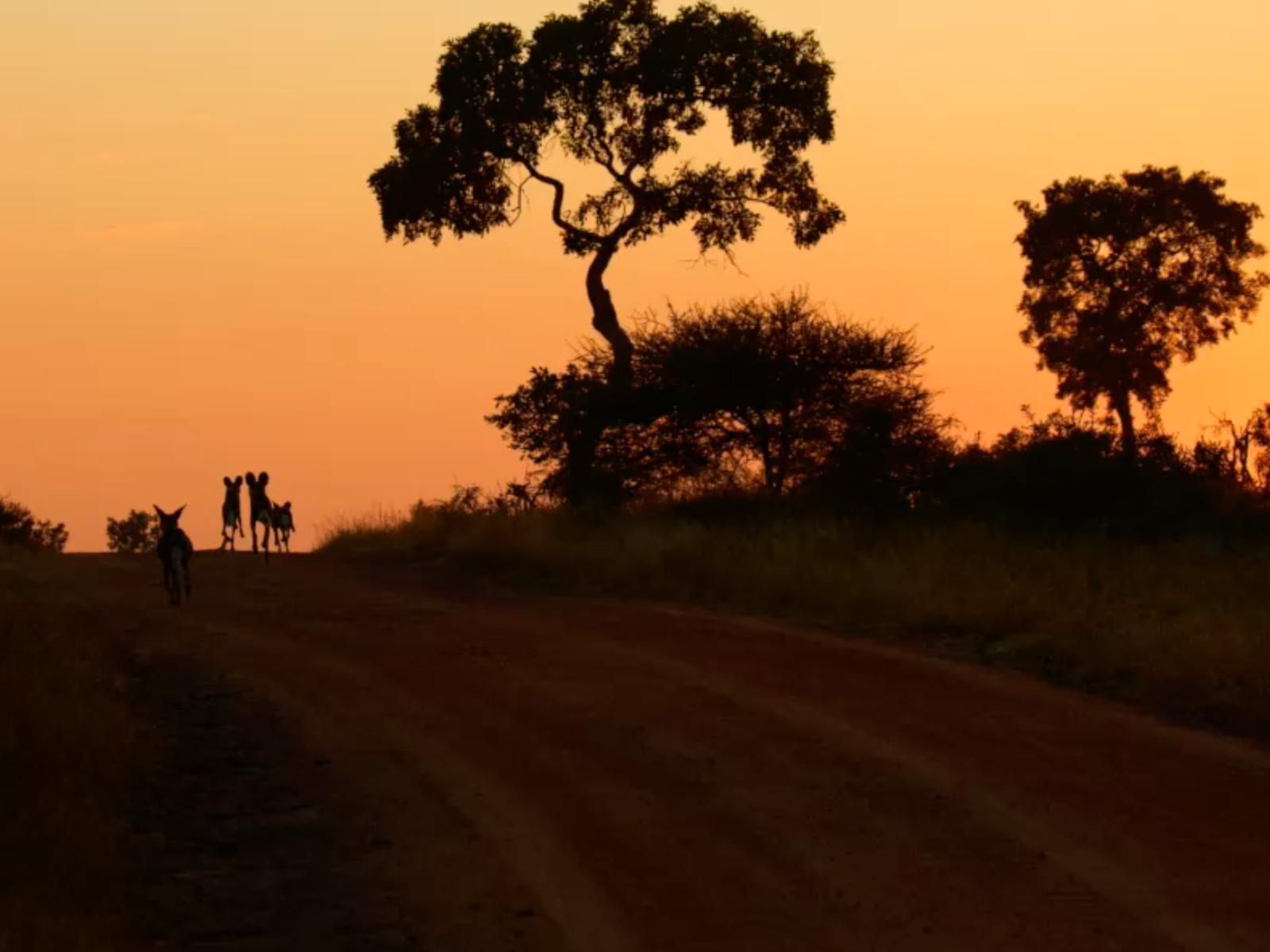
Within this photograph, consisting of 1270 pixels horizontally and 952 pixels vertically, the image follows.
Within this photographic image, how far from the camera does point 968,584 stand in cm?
2239

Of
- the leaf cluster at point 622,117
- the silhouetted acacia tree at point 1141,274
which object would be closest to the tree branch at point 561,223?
the leaf cluster at point 622,117

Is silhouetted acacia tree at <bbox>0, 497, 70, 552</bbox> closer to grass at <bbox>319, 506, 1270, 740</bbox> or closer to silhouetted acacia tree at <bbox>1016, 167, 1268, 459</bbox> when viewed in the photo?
grass at <bbox>319, 506, 1270, 740</bbox>

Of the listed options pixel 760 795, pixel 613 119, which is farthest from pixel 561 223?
pixel 760 795

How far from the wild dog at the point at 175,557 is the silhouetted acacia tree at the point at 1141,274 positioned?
40.5 metres

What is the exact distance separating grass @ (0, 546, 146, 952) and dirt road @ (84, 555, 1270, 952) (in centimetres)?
138

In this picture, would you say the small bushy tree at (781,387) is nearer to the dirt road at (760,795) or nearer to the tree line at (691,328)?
the tree line at (691,328)

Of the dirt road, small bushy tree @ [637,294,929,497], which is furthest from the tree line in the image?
the dirt road

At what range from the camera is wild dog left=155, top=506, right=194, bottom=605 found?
24.3 metres

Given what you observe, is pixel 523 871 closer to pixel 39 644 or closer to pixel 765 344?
pixel 39 644

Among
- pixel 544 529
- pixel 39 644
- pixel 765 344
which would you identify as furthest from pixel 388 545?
pixel 39 644

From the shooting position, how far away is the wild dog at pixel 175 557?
79.7 ft

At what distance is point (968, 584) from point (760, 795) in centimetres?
1055

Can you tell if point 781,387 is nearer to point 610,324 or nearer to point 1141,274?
point 610,324

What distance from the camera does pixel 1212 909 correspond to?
9734 millimetres
